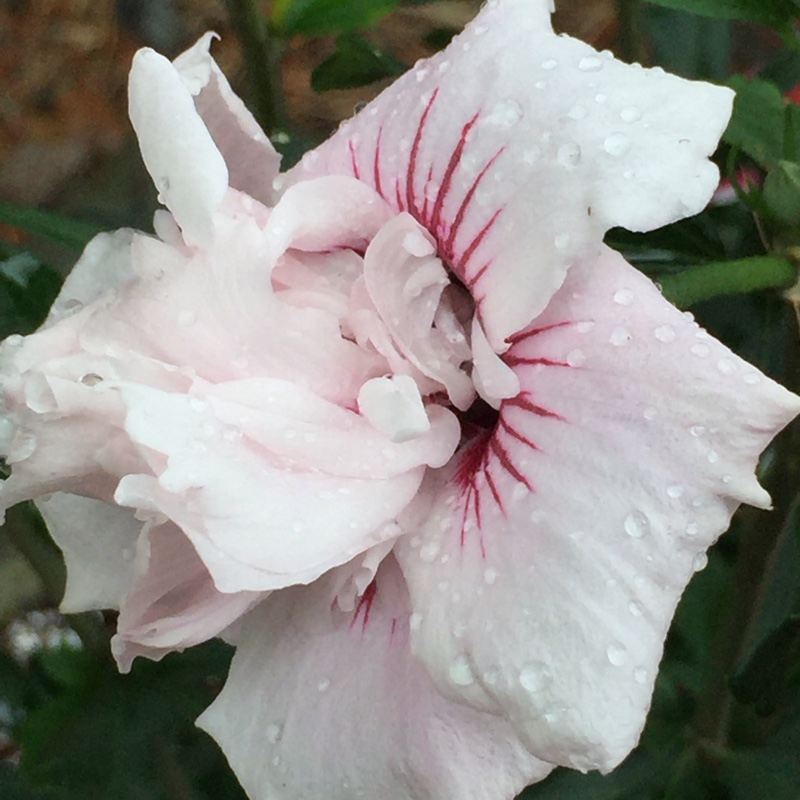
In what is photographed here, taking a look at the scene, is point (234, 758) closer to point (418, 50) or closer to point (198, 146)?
point (198, 146)

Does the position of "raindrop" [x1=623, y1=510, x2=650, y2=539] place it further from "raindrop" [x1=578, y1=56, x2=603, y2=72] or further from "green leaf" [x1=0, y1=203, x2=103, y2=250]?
"green leaf" [x1=0, y1=203, x2=103, y2=250]

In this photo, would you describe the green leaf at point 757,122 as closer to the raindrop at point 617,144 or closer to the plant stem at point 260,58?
the raindrop at point 617,144

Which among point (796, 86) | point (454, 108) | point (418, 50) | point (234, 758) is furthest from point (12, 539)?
point (418, 50)

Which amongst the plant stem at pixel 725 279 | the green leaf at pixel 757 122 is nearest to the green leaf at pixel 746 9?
the green leaf at pixel 757 122

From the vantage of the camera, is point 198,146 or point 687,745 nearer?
point 198,146

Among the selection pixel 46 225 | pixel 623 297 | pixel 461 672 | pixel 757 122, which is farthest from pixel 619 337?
pixel 46 225

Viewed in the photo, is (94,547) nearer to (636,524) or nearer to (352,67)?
(636,524)

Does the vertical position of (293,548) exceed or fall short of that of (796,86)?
it exceeds it
